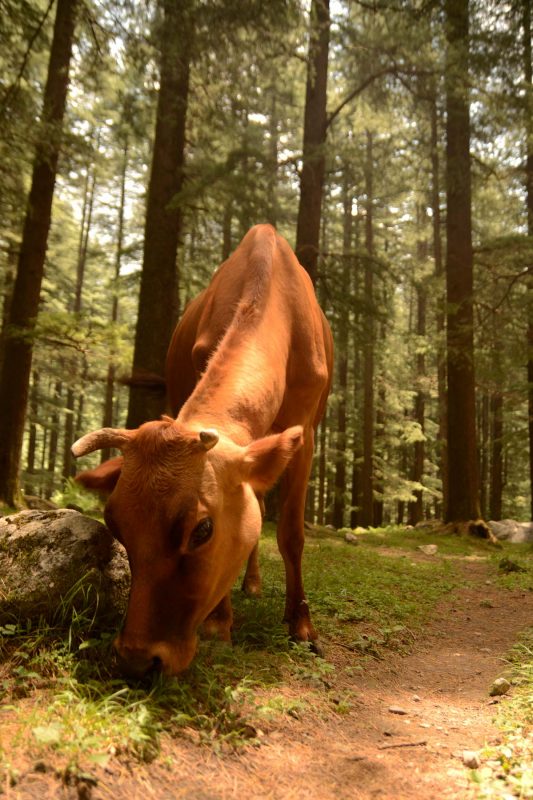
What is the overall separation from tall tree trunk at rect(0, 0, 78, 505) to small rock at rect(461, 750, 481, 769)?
8086 millimetres

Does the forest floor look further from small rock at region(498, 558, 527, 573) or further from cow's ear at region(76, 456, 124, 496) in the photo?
small rock at region(498, 558, 527, 573)

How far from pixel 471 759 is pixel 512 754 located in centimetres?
18

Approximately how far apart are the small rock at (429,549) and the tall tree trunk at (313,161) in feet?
19.2

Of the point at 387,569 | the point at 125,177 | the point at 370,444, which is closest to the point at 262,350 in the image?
the point at 387,569

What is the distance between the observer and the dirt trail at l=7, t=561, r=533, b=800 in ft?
6.95

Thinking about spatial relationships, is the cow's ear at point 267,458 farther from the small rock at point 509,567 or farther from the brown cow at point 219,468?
the small rock at point 509,567

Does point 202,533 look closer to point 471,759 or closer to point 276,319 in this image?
point 471,759

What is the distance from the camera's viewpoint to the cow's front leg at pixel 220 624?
3611 millimetres

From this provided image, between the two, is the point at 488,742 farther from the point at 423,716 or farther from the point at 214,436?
the point at 214,436

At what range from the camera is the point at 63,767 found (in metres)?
1.92

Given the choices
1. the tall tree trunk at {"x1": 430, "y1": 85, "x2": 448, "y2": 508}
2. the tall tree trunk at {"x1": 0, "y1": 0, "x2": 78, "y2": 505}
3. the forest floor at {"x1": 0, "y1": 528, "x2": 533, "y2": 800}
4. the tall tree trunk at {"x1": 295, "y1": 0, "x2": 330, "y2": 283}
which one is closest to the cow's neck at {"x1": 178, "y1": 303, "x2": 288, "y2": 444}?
the forest floor at {"x1": 0, "y1": 528, "x2": 533, "y2": 800}

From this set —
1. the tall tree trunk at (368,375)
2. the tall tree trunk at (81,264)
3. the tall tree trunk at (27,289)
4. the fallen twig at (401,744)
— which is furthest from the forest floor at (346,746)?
the tall tree trunk at (81,264)

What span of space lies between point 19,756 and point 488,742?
2.09 m

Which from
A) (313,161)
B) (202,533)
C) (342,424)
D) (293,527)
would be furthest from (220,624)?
(342,424)
